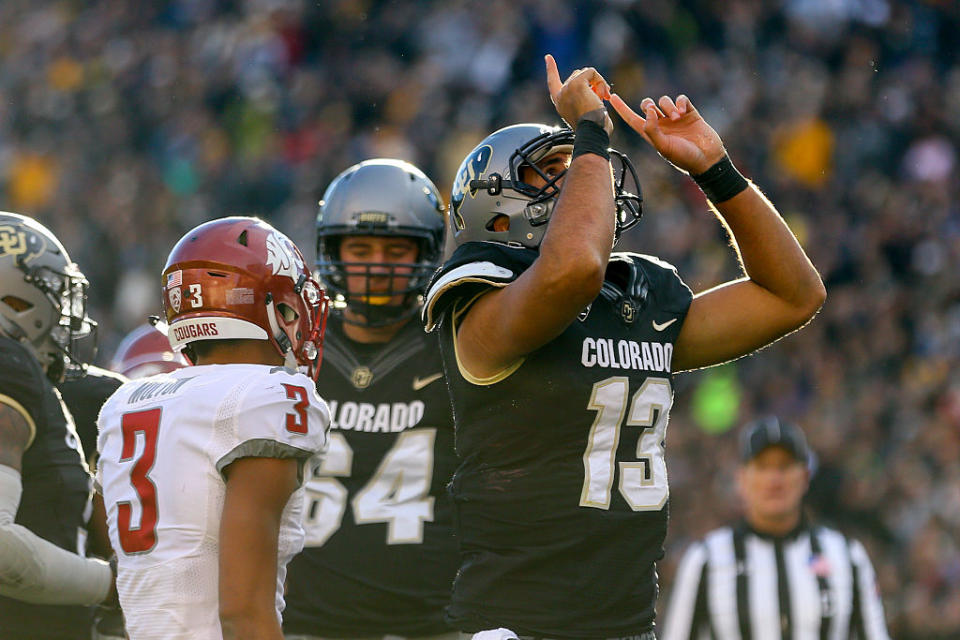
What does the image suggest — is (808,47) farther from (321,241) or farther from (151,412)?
(151,412)

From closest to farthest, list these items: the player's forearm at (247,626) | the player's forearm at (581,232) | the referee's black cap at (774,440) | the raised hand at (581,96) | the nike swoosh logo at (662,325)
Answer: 1. the player's forearm at (247,626)
2. the player's forearm at (581,232)
3. the raised hand at (581,96)
4. the nike swoosh logo at (662,325)
5. the referee's black cap at (774,440)

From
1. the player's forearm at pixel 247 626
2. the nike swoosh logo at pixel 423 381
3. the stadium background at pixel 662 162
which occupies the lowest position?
the player's forearm at pixel 247 626

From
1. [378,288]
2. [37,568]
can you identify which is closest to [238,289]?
[37,568]

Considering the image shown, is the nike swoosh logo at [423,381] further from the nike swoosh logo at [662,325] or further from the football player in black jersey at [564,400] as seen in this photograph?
the nike swoosh logo at [662,325]

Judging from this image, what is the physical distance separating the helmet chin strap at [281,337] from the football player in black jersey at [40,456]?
81cm

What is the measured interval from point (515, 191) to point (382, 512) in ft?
4.31

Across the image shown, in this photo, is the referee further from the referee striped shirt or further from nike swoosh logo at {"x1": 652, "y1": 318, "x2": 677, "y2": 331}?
nike swoosh logo at {"x1": 652, "y1": 318, "x2": 677, "y2": 331}

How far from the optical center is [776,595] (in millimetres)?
5465

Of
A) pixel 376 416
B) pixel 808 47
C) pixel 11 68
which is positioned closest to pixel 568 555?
pixel 376 416

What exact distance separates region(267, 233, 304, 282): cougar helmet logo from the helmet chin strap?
7 centimetres

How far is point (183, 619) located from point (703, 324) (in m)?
1.43

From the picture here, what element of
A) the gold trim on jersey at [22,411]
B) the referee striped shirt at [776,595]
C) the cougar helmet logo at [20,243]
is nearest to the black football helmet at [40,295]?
the cougar helmet logo at [20,243]

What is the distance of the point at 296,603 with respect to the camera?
4.23 metres

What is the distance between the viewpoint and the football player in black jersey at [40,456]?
337 centimetres
